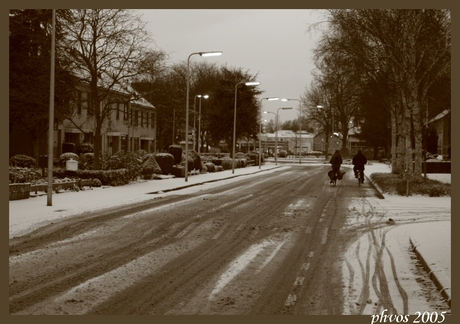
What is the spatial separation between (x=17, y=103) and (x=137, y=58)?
828 cm

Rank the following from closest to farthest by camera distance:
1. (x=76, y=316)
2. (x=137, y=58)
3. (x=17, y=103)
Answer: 1. (x=76, y=316)
2. (x=137, y=58)
3. (x=17, y=103)

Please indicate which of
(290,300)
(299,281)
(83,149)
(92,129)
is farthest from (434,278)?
(92,129)

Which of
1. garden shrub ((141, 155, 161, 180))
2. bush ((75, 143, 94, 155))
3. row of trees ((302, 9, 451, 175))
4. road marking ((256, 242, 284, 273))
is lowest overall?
road marking ((256, 242, 284, 273))

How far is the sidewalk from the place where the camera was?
35.1 ft

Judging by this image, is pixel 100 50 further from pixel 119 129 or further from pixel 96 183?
pixel 119 129

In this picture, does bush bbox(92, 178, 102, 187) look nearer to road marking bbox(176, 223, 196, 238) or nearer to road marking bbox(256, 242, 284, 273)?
road marking bbox(176, 223, 196, 238)

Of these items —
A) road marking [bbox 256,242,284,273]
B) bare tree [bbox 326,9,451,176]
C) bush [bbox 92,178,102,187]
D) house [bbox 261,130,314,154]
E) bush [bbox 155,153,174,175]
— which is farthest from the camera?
house [bbox 261,130,314,154]

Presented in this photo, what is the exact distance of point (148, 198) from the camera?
23.6m

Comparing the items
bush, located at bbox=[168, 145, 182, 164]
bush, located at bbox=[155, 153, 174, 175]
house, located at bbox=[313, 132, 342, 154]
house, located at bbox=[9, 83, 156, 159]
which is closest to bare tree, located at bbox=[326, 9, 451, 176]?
house, located at bbox=[9, 83, 156, 159]

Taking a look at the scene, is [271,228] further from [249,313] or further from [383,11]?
[383,11]

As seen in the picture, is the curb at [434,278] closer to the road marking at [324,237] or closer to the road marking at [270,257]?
the road marking at [324,237]

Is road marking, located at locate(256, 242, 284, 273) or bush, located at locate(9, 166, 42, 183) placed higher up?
bush, located at locate(9, 166, 42, 183)

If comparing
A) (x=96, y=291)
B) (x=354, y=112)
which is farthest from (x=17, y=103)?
(x=354, y=112)

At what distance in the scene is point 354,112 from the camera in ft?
263
